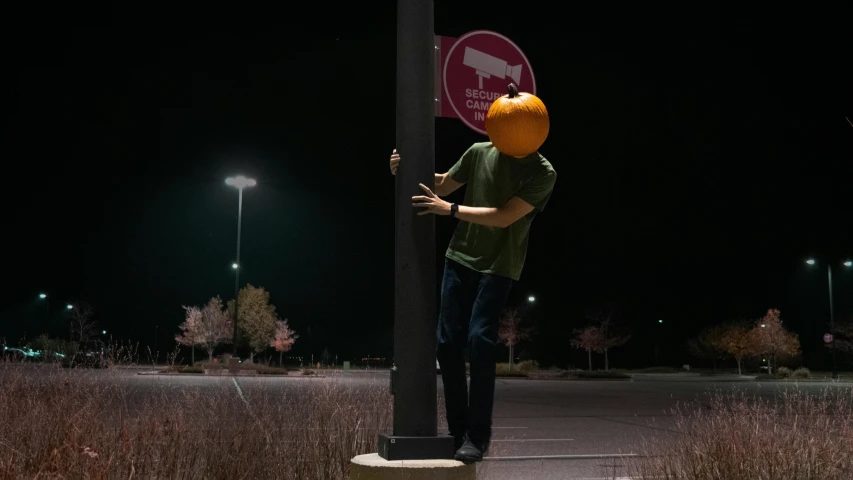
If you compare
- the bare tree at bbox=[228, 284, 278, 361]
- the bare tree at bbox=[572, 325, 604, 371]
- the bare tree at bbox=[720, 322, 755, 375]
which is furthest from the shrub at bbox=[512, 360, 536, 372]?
the bare tree at bbox=[228, 284, 278, 361]

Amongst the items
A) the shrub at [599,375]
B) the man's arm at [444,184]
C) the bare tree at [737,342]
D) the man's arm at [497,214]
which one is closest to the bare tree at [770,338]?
the bare tree at [737,342]

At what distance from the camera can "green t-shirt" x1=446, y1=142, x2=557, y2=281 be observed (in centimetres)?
334

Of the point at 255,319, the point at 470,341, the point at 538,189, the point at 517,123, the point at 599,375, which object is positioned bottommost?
the point at 599,375

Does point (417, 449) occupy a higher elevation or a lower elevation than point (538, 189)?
lower

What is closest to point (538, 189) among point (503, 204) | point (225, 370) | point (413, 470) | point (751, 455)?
point (503, 204)

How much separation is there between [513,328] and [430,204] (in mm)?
44292

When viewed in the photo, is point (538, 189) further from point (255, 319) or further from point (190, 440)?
point (255, 319)

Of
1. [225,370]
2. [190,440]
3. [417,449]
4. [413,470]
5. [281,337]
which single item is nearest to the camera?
[413,470]

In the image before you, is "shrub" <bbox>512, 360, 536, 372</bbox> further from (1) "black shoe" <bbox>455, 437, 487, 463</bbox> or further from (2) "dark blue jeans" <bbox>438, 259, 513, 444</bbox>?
(1) "black shoe" <bbox>455, 437, 487, 463</bbox>

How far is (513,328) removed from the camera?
46.8 meters

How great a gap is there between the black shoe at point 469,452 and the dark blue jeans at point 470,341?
29 mm

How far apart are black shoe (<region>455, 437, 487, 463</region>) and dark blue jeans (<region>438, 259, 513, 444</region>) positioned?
0.03 meters

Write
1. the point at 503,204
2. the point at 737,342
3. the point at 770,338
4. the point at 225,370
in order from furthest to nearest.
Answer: the point at 737,342 < the point at 770,338 < the point at 225,370 < the point at 503,204

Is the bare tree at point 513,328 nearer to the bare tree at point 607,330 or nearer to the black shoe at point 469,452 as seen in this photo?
the bare tree at point 607,330
